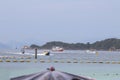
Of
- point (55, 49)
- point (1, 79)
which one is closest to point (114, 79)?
point (1, 79)

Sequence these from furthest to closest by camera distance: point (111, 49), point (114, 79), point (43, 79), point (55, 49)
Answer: point (111, 49), point (55, 49), point (114, 79), point (43, 79)

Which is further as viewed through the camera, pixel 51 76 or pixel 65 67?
pixel 65 67

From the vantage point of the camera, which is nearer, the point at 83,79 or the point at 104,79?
the point at 83,79

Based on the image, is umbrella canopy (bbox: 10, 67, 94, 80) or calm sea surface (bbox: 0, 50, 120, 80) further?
calm sea surface (bbox: 0, 50, 120, 80)

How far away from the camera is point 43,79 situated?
8.57 metres

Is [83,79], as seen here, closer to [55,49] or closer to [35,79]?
[35,79]

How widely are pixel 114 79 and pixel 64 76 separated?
18.0m

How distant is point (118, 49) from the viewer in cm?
18888

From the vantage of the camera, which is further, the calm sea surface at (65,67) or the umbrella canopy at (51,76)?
the calm sea surface at (65,67)

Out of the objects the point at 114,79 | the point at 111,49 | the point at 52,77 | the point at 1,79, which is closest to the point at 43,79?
the point at 52,77

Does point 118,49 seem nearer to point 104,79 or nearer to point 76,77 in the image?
point 104,79

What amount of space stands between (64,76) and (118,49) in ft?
599

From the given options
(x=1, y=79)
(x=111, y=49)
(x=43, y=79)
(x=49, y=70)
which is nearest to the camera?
(x=43, y=79)

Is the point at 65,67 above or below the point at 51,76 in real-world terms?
above
